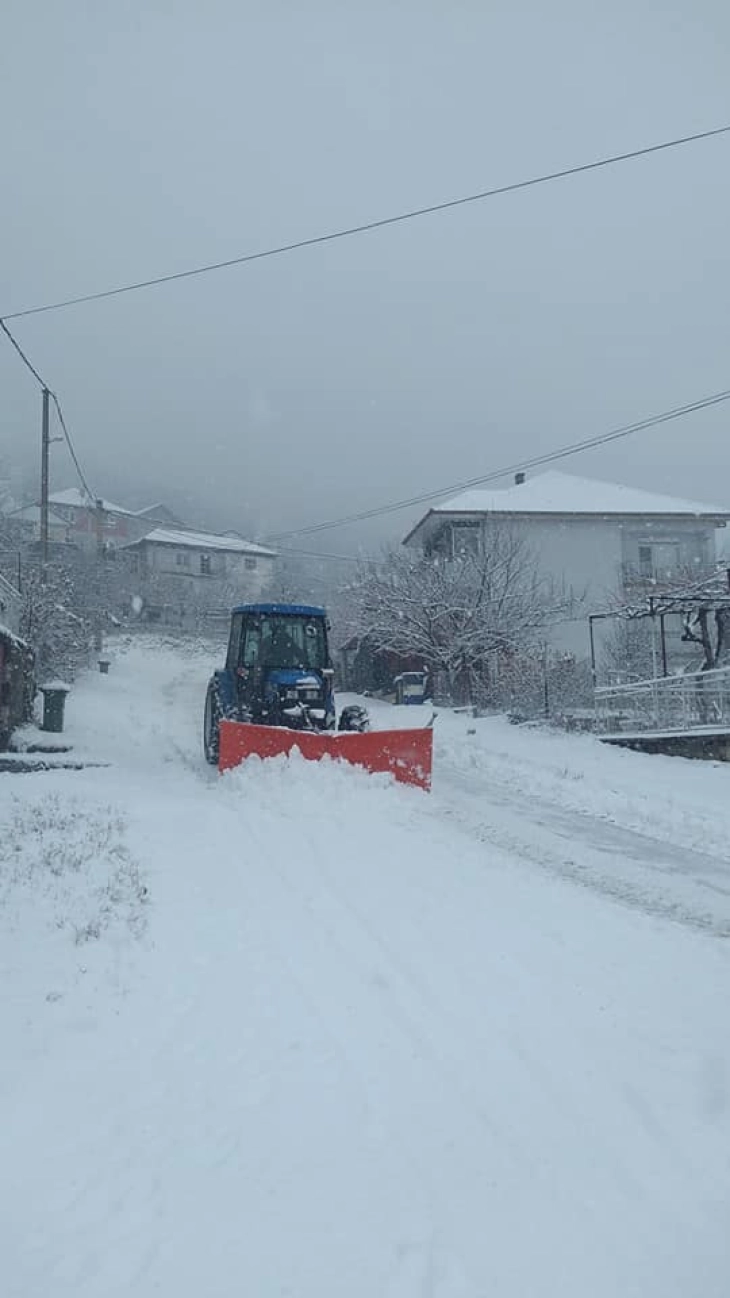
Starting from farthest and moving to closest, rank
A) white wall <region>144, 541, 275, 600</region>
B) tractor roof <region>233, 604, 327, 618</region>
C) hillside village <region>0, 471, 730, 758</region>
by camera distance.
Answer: white wall <region>144, 541, 275, 600</region>
hillside village <region>0, 471, 730, 758</region>
tractor roof <region>233, 604, 327, 618</region>

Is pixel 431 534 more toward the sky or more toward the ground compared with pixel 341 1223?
more toward the sky

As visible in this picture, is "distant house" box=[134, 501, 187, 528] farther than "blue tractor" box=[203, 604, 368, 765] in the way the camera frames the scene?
Yes

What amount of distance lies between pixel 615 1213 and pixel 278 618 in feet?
36.7

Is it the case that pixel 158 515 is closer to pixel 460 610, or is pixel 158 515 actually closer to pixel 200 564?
pixel 200 564

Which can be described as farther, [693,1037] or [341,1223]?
[693,1037]

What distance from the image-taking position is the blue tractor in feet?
41.1

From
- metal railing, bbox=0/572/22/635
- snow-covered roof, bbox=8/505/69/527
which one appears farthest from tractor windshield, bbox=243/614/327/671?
snow-covered roof, bbox=8/505/69/527

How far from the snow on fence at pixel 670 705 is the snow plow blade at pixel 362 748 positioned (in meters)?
5.42

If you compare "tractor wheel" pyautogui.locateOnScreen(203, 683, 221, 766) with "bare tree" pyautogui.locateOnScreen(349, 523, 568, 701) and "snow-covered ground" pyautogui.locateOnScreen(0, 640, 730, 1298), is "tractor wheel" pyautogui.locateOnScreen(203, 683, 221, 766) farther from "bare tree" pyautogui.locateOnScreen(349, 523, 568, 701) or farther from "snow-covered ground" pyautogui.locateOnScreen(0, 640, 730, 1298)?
"bare tree" pyautogui.locateOnScreen(349, 523, 568, 701)

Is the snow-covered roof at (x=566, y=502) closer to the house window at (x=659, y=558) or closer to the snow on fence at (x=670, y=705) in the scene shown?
the house window at (x=659, y=558)

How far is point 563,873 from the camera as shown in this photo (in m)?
6.46

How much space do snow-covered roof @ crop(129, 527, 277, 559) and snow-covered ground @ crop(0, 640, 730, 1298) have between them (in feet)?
178

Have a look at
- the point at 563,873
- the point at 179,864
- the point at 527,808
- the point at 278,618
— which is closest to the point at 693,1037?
the point at 563,873

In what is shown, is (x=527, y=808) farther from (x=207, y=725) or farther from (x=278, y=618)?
(x=207, y=725)
